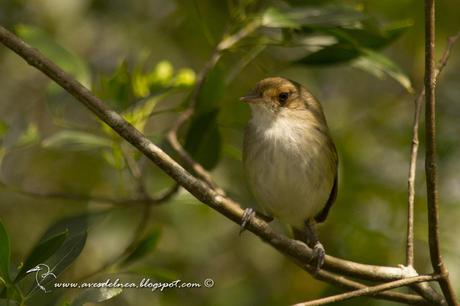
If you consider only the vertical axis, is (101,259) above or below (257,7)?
below

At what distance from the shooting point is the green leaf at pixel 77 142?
4293 mm

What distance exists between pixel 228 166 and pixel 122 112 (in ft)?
7.09

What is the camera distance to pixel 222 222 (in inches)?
233

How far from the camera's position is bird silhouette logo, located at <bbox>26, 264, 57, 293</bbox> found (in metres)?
2.93

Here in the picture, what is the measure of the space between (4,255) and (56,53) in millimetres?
1786

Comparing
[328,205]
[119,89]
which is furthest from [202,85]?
[328,205]

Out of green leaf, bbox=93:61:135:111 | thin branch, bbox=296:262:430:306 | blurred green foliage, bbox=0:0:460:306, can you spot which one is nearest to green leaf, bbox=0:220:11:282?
blurred green foliage, bbox=0:0:460:306

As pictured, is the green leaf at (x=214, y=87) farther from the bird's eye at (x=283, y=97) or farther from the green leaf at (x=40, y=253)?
the green leaf at (x=40, y=253)

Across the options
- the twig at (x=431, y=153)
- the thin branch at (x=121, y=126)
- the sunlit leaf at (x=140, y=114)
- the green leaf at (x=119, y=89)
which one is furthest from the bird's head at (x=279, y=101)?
the twig at (x=431, y=153)

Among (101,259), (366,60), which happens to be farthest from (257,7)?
(101,259)

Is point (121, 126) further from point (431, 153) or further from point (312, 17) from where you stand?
point (312, 17)

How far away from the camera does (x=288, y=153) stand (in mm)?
4566

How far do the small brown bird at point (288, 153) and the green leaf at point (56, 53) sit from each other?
968 mm

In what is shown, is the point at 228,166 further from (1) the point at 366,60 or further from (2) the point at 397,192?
(1) the point at 366,60
